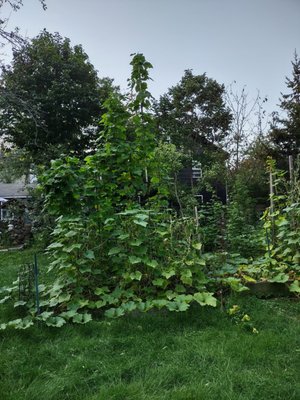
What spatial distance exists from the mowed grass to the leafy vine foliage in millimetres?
162

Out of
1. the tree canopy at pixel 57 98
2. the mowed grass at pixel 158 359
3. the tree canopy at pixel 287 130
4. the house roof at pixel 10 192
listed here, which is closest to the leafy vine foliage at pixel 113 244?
the mowed grass at pixel 158 359

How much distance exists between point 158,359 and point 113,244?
1.39 metres

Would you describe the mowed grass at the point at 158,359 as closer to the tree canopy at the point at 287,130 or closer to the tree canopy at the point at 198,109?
the tree canopy at the point at 287,130

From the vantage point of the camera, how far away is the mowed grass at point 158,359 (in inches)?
77.7

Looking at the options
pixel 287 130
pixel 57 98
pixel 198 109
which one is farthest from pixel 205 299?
pixel 198 109

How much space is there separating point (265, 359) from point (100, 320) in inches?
54.8

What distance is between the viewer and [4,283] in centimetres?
481

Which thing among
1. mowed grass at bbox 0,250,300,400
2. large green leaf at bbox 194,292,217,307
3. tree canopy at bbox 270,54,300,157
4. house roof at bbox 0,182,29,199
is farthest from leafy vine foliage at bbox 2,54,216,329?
house roof at bbox 0,182,29,199

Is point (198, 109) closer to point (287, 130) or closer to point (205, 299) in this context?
point (287, 130)

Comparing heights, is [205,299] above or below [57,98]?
below

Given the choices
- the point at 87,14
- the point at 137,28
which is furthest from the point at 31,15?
the point at 137,28

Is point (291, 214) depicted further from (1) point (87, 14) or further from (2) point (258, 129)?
(2) point (258, 129)

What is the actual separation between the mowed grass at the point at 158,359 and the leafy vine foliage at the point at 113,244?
0.16m

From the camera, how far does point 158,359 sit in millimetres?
2342
